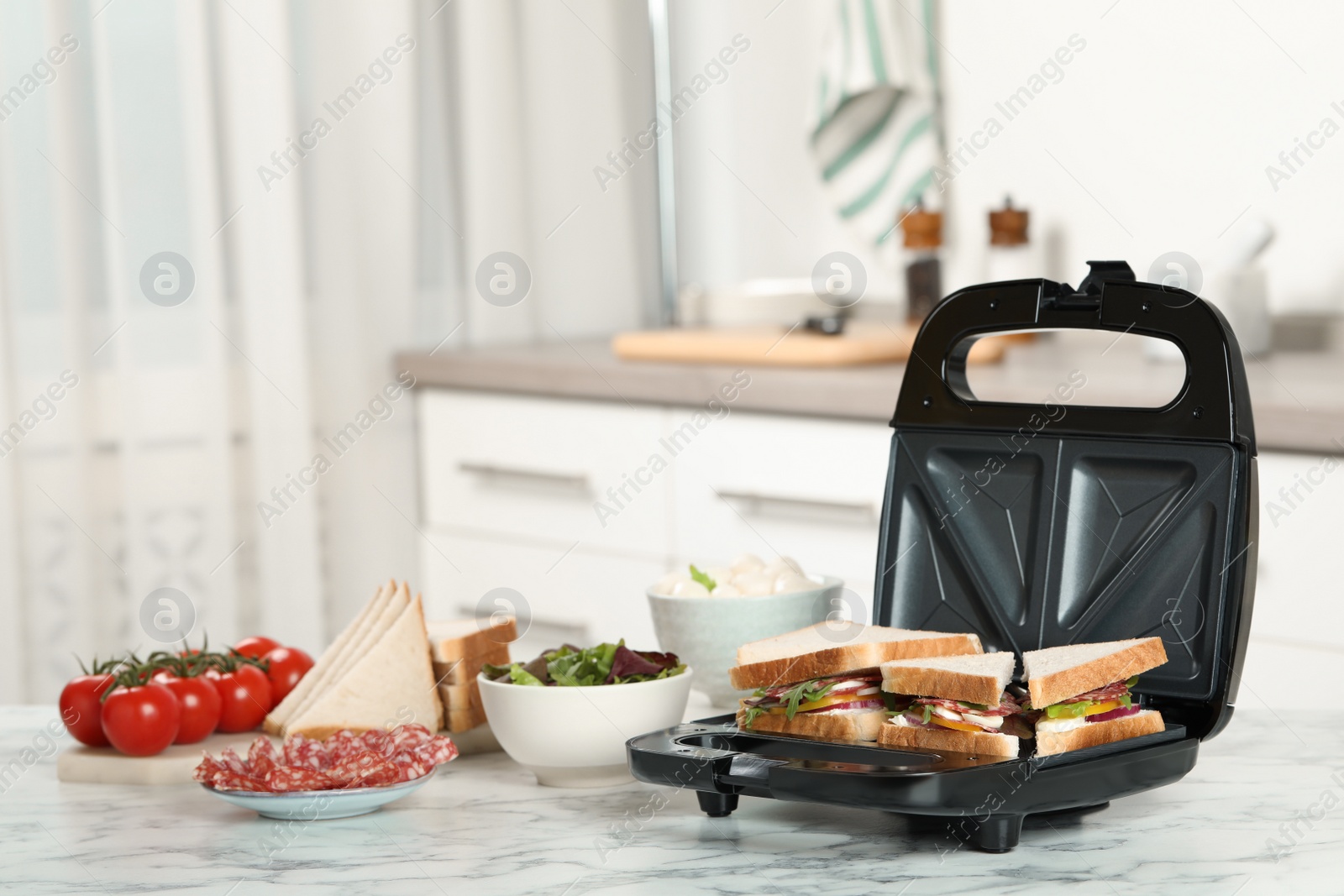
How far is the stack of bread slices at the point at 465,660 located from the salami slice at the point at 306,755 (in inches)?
5.8

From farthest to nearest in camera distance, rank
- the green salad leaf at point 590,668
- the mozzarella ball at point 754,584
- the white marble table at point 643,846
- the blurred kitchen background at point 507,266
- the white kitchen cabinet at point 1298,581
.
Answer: the blurred kitchen background at point 507,266
the white kitchen cabinet at point 1298,581
the mozzarella ball at point 754,584
the green salad leaf at point 590,668
the white marble table at point 643,846

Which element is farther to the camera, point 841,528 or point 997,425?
point 841,528

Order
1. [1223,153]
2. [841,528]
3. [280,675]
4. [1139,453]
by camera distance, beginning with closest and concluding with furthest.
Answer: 1. [1139,453]
2. [280,675]
3. [841,528]
4. [1223,153]

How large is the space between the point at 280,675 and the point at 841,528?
1.16m

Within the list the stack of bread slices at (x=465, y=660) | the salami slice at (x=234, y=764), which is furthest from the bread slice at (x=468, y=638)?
the salami slice at (x=234, y=764)

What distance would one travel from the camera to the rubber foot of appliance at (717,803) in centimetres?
94

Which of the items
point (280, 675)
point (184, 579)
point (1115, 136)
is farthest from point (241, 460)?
point (1115, 136)

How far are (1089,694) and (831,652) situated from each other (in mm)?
158

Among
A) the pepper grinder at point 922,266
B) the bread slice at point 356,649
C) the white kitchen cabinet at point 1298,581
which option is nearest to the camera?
the bread slice at point 356,649

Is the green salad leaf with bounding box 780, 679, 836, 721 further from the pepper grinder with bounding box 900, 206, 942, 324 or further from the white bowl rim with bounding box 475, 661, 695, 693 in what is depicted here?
the pepper grinder with bounding box 900, 206, 942, 324

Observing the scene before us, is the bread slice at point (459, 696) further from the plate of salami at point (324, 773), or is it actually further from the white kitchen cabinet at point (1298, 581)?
the white kitchen cabinet at point (1298, 581)

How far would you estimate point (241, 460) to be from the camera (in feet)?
8.43

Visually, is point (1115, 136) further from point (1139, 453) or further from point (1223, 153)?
point (1139, 453)

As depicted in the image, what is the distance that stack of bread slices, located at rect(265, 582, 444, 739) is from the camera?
1.11m
